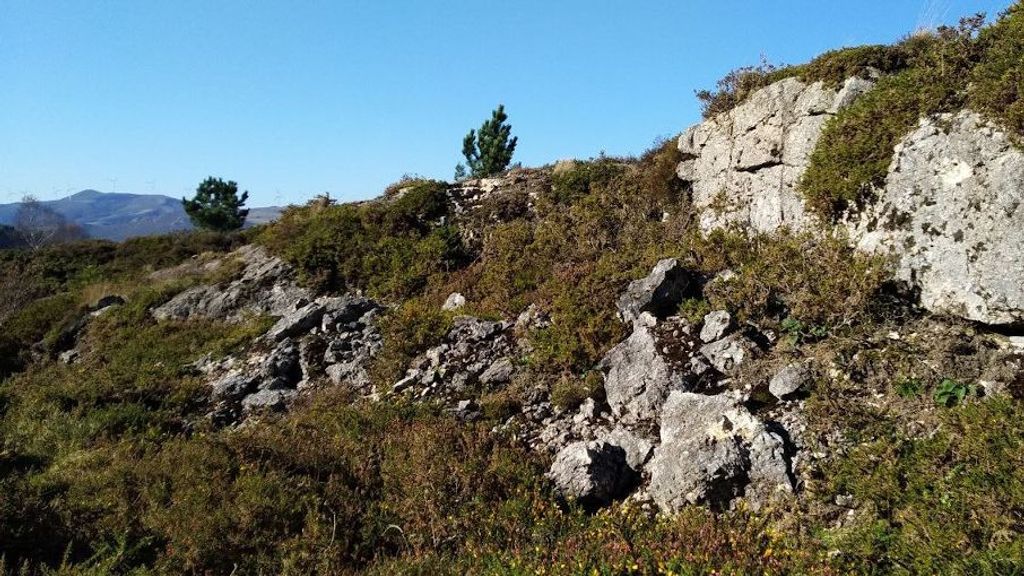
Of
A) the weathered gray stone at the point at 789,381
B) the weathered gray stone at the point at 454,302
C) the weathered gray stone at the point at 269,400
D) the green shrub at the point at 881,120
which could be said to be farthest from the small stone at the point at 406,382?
the green shrub at the point at 881,120

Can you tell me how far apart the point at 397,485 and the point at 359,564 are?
1.29m

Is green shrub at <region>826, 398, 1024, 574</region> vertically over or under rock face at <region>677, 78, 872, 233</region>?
under

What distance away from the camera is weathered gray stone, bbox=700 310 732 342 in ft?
28.4

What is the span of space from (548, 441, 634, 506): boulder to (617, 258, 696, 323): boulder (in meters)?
2.97

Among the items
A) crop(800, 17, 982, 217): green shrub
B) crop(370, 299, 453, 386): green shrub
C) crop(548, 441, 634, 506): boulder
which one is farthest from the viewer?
crop(370, 299, 453, 386): green shrub

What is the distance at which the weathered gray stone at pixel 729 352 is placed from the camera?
26.6 ft

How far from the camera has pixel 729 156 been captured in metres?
12.9

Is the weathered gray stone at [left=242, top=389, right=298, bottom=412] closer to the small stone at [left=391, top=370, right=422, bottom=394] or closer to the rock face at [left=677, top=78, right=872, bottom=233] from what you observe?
the small stone at [left=391, top=370, right=422, bottom=394]

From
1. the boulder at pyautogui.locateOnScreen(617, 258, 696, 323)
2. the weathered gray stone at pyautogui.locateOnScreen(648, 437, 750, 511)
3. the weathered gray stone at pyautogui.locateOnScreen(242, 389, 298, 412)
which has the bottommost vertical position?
the weathered gray stone at pyautogui.locateOnScreen(242, 389, 298, 412)

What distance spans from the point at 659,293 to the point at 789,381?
9.51ft

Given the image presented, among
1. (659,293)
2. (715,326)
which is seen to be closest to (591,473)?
(715,326)

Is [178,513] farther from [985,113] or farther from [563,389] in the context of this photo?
[985,113]

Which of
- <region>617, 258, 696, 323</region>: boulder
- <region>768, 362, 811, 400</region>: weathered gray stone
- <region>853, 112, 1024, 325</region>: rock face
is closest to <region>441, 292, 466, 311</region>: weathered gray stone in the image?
<region>617, 258, 696, 323</region>: boulder

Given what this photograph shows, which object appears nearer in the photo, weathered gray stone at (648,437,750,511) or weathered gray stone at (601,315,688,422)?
weathered gray stone at (648,437,750,511)
